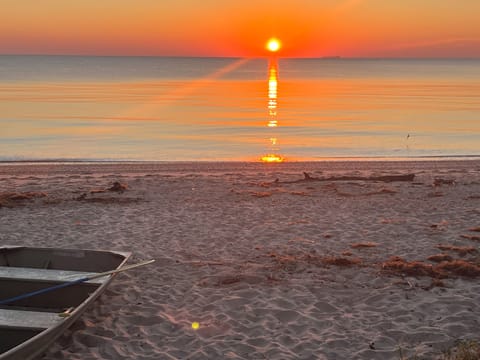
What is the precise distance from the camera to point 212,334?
281 inches

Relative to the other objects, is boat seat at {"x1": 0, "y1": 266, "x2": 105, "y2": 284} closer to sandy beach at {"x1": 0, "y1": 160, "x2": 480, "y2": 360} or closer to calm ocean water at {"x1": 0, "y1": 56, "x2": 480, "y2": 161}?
sandy beach at {"x1": 0, "y1": 160, "x2": 480, "y2": 360}

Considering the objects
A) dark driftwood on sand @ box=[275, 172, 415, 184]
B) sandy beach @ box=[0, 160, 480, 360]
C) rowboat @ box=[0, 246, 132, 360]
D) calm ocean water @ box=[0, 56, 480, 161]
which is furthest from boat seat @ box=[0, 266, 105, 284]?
calm ocean water @ box=[0, 56, 480, 161]

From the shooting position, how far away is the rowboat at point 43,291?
19.1 feet

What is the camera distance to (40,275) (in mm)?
7473

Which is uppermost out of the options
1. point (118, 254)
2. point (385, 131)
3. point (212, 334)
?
point (385, 131)

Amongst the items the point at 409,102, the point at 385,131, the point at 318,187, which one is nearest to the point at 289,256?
the point at 318,187

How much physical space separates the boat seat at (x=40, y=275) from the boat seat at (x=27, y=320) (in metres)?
0.97

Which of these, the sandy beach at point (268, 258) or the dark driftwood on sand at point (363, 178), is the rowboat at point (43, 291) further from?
the dark driftwood on sand at point (363, 178)

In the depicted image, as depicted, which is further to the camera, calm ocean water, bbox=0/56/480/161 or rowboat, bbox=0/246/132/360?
calm ocean water, bbox=0/56/480/161

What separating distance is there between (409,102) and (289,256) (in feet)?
175

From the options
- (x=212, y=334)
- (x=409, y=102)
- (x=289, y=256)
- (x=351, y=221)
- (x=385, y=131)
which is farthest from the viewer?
(x=409, y=102)

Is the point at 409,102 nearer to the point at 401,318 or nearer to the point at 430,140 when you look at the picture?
the point at 430,140

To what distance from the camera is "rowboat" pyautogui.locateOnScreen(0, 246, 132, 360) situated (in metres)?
5.82

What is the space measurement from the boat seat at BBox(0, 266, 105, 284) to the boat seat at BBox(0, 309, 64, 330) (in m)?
0.97
